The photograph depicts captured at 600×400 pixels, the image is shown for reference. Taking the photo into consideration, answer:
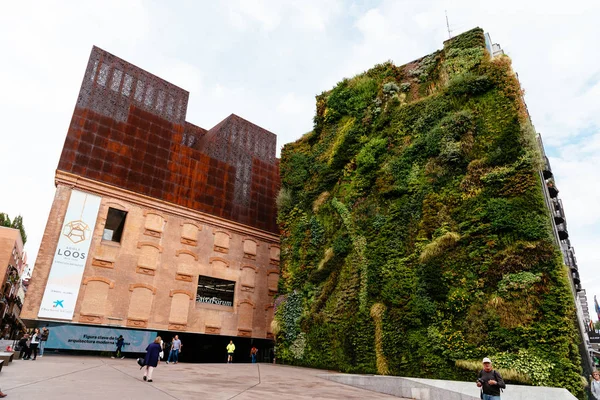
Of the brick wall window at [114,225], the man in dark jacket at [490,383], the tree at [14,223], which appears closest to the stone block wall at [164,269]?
the brick wall window at [114,225]

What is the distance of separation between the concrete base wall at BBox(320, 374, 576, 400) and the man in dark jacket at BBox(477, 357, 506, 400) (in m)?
4.04

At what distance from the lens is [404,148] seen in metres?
21.1

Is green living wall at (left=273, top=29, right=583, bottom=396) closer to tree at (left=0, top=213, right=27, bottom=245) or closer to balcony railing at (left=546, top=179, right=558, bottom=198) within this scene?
balcony railing at (left=546, top=179, right=558, bottom=198)

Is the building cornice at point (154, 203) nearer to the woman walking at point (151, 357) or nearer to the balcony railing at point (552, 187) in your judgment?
the woman walking at point (151, 357)

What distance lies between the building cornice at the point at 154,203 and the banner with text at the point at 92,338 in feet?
28.3

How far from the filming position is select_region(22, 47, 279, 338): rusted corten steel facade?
23891mm

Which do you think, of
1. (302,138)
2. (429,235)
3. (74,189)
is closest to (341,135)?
(302,138)

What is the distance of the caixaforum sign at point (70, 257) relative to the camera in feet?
71.7

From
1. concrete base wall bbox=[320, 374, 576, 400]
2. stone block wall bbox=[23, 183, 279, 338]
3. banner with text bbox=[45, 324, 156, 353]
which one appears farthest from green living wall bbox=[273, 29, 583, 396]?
banner with text bbox=[45, 324, 156, 353]

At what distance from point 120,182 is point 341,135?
15.9 metres

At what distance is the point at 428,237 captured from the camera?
18094 mm

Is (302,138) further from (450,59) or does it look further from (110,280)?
(110,280)

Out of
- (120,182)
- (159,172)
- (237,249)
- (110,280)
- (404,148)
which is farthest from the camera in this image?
(237,249)

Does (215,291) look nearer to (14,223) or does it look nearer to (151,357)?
(151,357)
